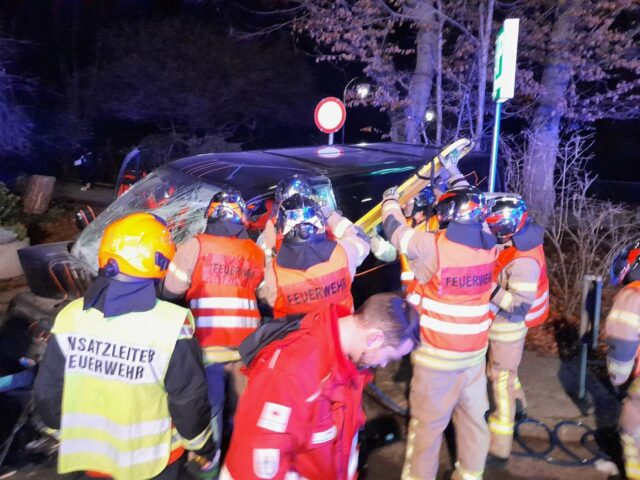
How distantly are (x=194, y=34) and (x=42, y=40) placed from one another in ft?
20.6

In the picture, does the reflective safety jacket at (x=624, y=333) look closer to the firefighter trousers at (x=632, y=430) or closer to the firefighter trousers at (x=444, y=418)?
the firefighter trousers at (x=632, y=430)

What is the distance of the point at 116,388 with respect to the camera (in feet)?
6.87

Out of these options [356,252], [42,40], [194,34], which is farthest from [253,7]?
[356,252]

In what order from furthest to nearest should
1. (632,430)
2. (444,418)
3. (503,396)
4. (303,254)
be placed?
1. (503,396)
2. (632,430)
3. (444,418)
4. (303,254)

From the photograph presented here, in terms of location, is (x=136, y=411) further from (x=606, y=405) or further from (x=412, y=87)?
(x=412, y=87)

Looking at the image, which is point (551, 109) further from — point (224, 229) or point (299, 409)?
point (299, 409)

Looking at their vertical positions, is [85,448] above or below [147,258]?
below

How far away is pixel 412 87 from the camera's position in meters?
9.35

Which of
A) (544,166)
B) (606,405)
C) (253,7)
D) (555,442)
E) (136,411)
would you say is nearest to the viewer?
(136,411)

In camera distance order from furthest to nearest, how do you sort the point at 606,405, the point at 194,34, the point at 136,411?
the point at 194,34 → the point at 606,405 → the point at 136,411

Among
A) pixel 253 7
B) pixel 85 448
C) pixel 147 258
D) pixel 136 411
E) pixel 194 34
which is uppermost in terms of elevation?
pixel 253 7

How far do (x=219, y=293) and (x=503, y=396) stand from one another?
2083mm

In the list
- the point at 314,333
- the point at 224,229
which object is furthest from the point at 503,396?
the point at 314,333

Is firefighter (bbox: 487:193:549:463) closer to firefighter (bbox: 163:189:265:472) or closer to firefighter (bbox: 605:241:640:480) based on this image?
firefighter (bbox: 605:241:640:480)
